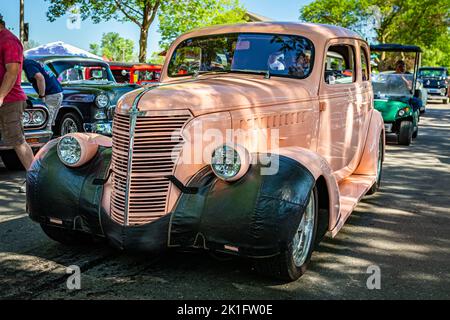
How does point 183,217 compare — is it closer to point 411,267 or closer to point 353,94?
point 411,267

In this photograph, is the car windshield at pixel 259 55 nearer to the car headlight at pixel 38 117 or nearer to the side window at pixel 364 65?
the side window at pixel 364 65

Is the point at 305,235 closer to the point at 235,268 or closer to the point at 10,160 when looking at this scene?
the point at 235,268

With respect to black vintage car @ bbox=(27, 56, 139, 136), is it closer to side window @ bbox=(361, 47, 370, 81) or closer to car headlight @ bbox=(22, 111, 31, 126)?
car headlight @ bbox=(22, 111, 31, 126)

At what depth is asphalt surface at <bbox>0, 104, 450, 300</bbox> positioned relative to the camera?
3.54m

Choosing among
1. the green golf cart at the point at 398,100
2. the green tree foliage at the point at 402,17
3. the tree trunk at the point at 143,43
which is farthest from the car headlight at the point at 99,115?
the green tree foliage at the point at 402,17

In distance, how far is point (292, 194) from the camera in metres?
3.42

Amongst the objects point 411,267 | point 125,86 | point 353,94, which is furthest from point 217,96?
point 125,86

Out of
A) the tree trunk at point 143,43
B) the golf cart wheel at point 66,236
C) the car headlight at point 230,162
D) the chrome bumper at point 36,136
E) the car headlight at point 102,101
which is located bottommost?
the golf cart wheel at point 66,236

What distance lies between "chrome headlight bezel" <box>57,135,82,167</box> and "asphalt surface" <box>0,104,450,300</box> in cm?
74

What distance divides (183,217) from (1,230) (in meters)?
2.26

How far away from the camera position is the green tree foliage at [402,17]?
4297 cm

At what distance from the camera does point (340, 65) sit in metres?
5.61

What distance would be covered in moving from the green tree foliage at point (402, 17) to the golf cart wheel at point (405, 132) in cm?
3411

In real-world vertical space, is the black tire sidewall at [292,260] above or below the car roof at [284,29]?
below
